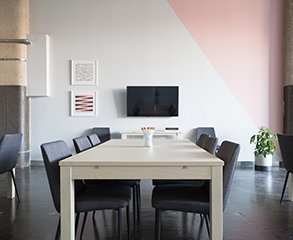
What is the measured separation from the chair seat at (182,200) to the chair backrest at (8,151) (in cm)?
191

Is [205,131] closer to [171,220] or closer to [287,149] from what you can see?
[287,149]

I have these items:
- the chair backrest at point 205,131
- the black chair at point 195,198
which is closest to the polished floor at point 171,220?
the black chair at point 195,198

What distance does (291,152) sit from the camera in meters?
2.85

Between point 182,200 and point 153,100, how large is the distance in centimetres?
419

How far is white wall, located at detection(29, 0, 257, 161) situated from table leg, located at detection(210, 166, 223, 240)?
14.1 feet

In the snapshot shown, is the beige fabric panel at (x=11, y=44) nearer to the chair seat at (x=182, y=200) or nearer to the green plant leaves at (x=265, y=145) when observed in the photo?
the chair seat at (x=182, y=200)

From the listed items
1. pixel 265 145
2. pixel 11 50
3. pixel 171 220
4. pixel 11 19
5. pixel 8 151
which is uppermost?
pixel 11 19

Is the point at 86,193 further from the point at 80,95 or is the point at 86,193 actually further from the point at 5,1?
the point at 5,1

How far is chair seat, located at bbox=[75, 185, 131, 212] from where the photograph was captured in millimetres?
1786

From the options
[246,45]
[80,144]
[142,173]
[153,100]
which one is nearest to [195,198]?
[142,173]

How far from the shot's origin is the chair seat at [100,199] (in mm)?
1786

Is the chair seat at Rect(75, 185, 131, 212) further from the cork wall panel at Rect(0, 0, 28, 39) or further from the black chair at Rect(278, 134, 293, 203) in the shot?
the cork wall panel at Rect(0, 0, 28, 39)

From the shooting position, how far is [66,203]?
1.68m

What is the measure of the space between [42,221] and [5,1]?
16.5ft
